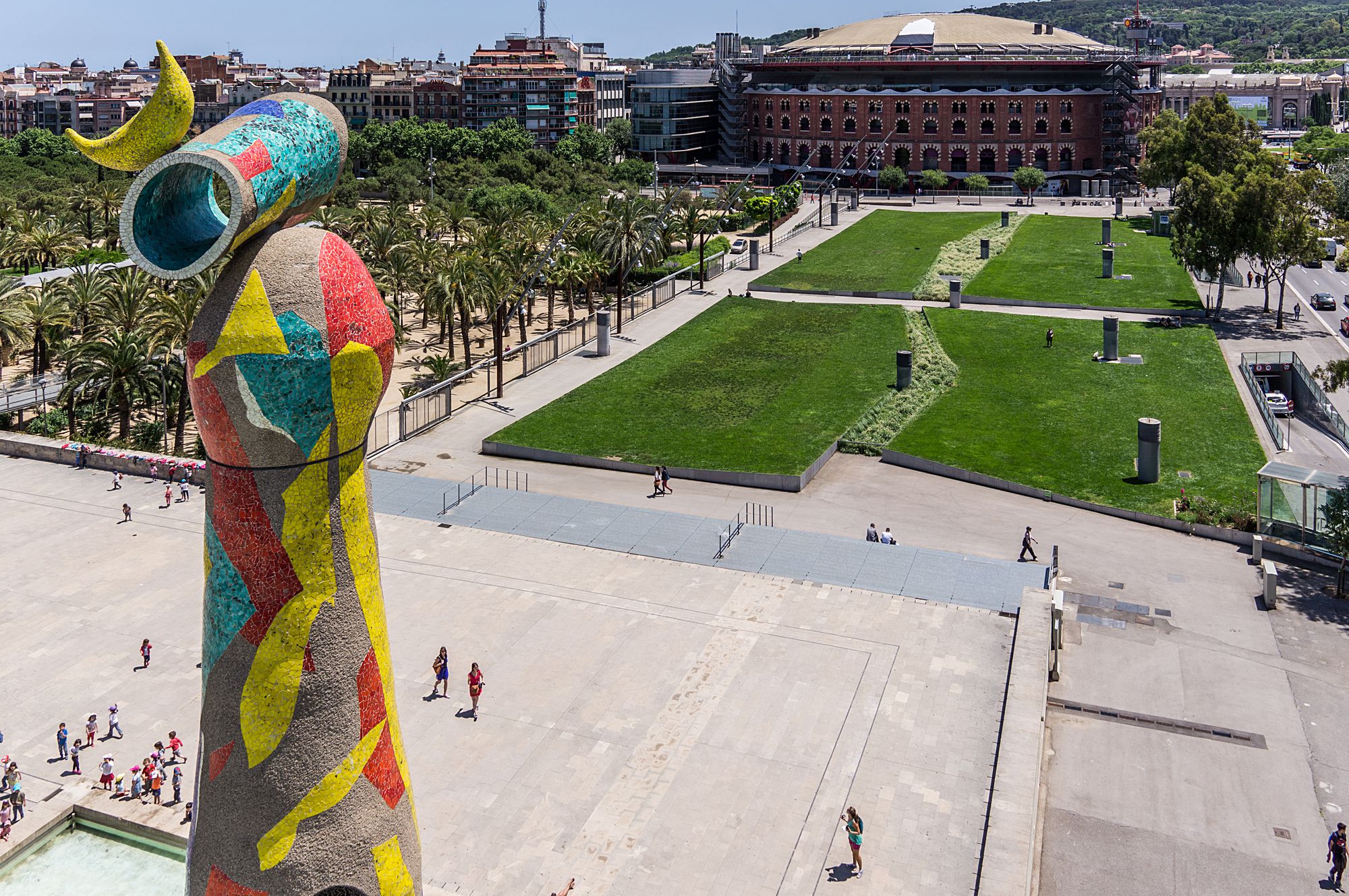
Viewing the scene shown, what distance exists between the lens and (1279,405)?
5856cm

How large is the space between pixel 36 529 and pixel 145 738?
15495 mm

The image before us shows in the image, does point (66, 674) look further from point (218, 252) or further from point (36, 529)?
point (218, 252)

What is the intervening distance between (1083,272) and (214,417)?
266ft

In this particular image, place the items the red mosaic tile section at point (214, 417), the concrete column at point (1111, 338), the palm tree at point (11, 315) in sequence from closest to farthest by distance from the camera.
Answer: the red mosaic tile section at point (214, 417) < the palm tree at point (11, 315) < the concrete column at point (1111, 338)

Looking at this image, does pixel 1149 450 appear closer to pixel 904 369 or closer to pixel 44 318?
pixel 904 369

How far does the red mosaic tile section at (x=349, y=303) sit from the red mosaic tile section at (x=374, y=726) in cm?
412

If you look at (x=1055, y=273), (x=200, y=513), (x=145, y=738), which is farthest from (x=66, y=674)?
(x=1055, y=273)

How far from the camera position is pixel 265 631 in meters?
16.7

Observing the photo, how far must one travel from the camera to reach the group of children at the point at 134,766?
2719cm

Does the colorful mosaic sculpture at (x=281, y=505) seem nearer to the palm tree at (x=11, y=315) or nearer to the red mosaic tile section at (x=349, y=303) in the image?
the red mosaic tile section at (x=349, y=303)

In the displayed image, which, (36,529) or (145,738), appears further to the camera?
(36,529)

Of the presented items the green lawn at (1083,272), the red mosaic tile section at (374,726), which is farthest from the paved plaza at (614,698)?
the green lawn at (1083,272)

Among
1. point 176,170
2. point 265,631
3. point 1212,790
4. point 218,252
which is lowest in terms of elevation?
point 1212,790

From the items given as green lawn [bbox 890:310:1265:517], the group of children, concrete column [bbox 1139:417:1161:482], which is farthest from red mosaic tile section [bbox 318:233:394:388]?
concrete column [bbox 1139:417:1161:482]
